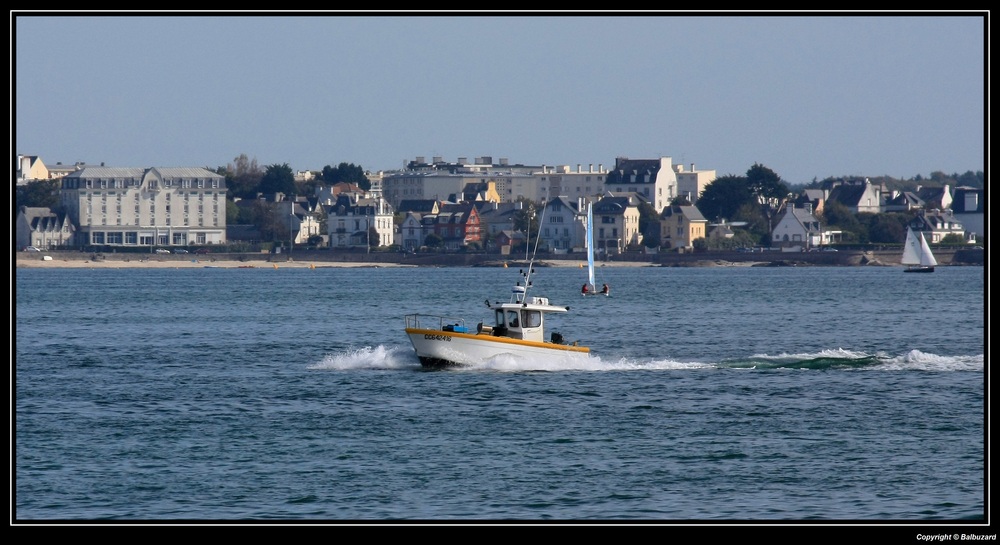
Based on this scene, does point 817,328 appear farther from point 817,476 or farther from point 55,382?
point 817,476

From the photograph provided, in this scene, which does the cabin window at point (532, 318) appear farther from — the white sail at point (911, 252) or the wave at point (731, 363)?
the white sail at point (911, 252)

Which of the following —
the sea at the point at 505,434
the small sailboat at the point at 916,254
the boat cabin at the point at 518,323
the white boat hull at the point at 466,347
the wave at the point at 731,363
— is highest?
the small sailboat at the point at 916,254

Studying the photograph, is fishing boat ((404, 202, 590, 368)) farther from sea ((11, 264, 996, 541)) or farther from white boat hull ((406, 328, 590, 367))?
sea ((11, 264, 996, 541))

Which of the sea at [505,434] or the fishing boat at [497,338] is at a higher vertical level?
the fishing boat at [497,338]

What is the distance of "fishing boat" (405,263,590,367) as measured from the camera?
42094 mm

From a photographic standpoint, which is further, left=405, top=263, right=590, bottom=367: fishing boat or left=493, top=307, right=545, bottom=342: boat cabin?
left=493, top=307, right=545, bottom=342: boat cabin

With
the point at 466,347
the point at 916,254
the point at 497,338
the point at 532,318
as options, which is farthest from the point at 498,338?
the point at 916,254

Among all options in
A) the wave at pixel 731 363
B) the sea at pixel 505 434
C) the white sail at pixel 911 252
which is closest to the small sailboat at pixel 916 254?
the white sail at pixel 911 252

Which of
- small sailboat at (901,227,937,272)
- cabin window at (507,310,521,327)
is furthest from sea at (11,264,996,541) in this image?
small sailboat at (901,227,937,272)

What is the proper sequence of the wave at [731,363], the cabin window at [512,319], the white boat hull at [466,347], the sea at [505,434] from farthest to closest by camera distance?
1. the wave at [731,363]
2. the cabin window at [512,319]
3. the white boat hull at [466,347]
4. the sea at [505,434]

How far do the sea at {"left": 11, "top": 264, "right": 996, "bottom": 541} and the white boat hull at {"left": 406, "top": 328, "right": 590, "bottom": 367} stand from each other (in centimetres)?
40

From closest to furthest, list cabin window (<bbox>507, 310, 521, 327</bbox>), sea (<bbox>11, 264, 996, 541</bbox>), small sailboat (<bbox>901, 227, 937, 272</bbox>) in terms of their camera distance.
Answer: sea (<bbox>11, 264, 996, 541</bbox>) → cabin window (<bbox>507, 310, 521, 327</bbox>) → small sailboat (<bbox>901, 227, 937, 272</bbox>)

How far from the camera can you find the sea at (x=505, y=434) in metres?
24.7
